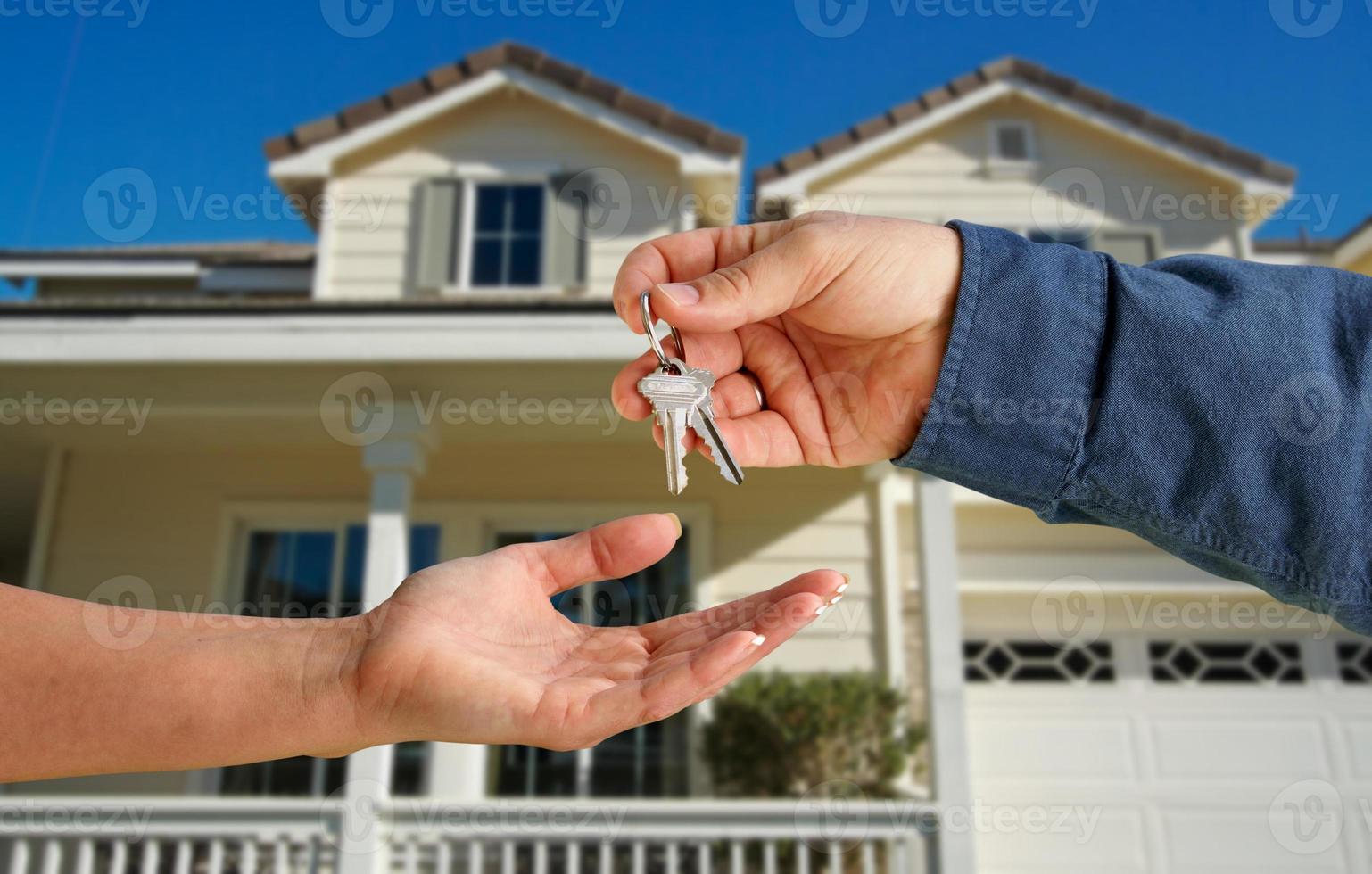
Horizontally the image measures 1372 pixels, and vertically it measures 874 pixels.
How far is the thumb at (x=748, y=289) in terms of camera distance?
4.79ft

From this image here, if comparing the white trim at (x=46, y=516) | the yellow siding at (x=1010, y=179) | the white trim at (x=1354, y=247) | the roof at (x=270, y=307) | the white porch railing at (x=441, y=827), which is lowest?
the white porch railing at (x=441, y=827)

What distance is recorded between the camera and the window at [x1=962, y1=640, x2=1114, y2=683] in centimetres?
723

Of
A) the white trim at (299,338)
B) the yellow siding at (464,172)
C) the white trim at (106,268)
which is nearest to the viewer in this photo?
the white trim at (299,338)

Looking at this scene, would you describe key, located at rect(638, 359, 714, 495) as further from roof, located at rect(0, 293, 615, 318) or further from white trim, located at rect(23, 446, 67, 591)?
white trim, located at rect(23, 446, 67, 591)

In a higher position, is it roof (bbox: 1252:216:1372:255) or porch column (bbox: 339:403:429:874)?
roof (bbox: 1252:216:1372:255)

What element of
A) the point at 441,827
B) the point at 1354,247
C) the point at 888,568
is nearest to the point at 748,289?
the point at 441,827

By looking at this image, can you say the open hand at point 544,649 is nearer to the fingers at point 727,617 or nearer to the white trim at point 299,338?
the fingers at point 727,617

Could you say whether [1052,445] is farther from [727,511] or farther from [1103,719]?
[1103,719]

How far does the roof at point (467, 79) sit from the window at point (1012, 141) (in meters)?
2.82

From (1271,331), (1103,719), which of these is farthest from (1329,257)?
(1271,331)

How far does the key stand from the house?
3823mm

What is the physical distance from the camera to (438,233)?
7.82 meters

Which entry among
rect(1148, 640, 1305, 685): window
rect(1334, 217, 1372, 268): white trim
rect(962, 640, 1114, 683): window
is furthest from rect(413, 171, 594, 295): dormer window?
rect(1334, 217, 1372, 268): white trim

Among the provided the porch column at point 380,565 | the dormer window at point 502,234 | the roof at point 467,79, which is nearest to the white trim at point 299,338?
the porch column at point 380,565
